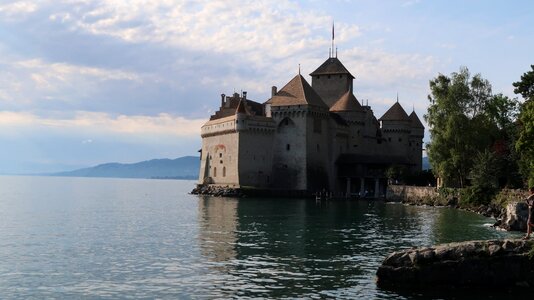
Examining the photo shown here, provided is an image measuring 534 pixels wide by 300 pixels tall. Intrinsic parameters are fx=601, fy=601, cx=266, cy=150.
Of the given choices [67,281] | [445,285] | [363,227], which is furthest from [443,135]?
[67,281]

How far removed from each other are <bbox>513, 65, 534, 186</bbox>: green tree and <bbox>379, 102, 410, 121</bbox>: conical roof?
111 ft

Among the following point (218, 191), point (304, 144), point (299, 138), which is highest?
point (299, 138)

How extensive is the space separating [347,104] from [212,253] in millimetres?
60805

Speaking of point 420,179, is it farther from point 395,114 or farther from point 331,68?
point 331,68

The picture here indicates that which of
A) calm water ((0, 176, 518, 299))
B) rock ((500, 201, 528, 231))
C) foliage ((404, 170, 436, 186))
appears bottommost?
calm water ((0, 176, 518, 299))

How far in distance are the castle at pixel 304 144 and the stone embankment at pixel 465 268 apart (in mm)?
55871

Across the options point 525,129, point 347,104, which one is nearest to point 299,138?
point 347,104

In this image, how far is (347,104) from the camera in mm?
84250

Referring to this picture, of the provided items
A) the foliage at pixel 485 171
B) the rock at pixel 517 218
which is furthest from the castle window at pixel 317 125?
the rock at pixel 517 218

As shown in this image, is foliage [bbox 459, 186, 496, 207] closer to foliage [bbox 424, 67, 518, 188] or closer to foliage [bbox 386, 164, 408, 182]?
foliage [bbox 424, 67, 518, 188]

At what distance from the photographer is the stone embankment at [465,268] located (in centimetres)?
1880

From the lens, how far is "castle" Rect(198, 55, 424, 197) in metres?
75.9

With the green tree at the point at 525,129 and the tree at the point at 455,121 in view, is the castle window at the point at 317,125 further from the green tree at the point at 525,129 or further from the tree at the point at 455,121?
the green tree at the point at 525,129

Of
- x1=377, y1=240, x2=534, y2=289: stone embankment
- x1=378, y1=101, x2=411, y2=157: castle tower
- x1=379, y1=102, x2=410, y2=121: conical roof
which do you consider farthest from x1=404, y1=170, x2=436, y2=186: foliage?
x1=377, y1=240, x2=534, y2=289: stone embankment
